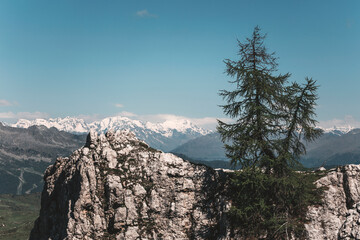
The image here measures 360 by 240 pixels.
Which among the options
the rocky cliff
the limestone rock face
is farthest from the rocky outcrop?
the limestone rock face

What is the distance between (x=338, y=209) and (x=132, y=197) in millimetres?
20746

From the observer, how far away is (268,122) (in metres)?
25.3

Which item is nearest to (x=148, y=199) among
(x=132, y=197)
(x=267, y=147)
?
(x=132, y=197)

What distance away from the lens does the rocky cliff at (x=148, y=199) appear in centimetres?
2653

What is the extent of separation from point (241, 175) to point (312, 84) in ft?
34.8

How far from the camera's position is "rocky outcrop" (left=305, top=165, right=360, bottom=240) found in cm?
2458

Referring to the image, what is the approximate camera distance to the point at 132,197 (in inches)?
1176

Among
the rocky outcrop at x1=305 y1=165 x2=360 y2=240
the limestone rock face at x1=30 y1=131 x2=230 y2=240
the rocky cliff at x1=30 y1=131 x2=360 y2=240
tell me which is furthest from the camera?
the limestone rock face at x1=30 y1=131 x2=230 y2=240

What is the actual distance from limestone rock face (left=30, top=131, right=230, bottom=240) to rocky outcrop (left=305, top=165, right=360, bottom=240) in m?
8.29

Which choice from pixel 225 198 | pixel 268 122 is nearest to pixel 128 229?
pixel 225 198

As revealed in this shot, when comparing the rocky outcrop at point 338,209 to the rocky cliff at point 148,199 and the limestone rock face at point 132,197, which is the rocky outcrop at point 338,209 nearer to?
the rocky cliff at point 148,199

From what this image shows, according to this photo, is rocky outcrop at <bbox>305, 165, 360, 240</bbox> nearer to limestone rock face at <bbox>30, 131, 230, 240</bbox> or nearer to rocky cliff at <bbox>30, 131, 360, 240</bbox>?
rocky cliff at <bbox>30, 131, 360, 240</bbox>

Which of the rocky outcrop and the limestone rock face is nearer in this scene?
the rocky outcrop

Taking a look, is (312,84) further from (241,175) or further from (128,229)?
(128,229)
